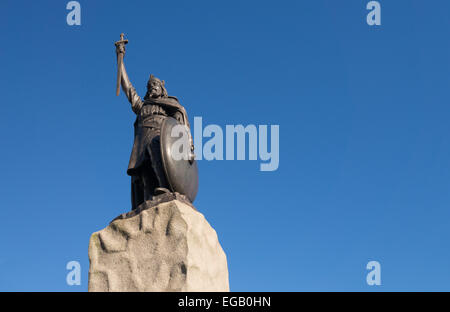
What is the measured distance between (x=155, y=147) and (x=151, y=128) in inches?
17.8

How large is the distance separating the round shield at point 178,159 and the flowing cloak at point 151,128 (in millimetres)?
181

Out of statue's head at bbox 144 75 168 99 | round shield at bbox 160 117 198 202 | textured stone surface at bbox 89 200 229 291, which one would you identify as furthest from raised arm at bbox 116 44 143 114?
textured stone surface at bbox 89 200 229 291

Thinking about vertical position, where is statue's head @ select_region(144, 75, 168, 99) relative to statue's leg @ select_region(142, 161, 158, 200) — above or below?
above

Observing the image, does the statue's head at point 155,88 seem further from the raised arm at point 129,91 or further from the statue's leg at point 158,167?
the statue's leg at point 158,167

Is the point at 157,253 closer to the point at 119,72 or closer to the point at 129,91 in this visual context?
the point at 129,91

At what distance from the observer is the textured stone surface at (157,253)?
7.96 metres

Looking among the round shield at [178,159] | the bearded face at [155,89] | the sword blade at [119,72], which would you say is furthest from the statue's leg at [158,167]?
the sword blade at [119,72]

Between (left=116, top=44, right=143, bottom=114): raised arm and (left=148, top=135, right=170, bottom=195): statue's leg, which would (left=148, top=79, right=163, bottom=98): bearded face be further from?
(left=148, top=135, right=170, bottom=195): statue's leg

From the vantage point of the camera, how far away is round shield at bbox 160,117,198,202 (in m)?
8.94

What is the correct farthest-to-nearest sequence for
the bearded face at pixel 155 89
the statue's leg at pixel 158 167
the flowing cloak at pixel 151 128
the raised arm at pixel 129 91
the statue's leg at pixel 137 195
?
the raised arm at pixel 129 91 < the bearded face at pixel 155 89 < the statue's leg at pixel 137 195 < the flowing cloak at pixel 151 128 < the statue's leg at pixel 158 167

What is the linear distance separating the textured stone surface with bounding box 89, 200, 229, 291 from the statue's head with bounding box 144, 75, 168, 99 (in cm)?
231

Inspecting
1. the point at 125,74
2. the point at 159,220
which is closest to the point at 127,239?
the point at 159,220

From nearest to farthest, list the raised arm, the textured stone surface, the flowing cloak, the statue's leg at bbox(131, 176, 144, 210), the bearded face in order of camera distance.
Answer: the textured stone surface → the flowing cloak → the statue's leg at bbox(131, 176, 144, 210) → the bearded face → the raised arm

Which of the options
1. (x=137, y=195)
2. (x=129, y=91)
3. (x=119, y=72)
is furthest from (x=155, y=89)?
(x=137, y=195)
